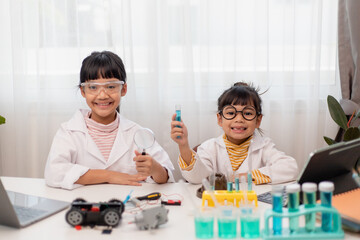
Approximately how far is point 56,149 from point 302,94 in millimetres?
1624

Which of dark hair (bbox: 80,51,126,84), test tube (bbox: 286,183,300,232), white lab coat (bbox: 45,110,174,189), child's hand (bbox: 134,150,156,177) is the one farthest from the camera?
dark hair (bbox: 80,51,126,84)

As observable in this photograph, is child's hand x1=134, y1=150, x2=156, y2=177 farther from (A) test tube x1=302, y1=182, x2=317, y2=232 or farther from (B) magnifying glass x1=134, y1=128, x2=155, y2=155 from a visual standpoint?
(A) test tube x1=302, y1=182, x2=317, y2=232

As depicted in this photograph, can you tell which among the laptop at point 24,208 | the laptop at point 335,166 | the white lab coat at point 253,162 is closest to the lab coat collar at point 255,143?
the white lab coat at point 253,162

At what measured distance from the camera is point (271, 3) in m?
2.71

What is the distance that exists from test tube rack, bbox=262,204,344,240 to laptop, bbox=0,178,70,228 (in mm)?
Result: 783

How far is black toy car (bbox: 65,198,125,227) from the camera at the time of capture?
1.38m

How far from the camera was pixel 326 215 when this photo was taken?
1249 millimetres

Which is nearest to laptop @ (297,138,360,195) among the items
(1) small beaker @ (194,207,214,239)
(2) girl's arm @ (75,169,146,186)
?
(1) small beaker @ (194,207,214,239)

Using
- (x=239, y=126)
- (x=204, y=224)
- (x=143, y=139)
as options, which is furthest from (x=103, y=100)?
(x=204, y=224)

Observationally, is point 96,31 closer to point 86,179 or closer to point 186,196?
point 86,179

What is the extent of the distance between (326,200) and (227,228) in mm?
303

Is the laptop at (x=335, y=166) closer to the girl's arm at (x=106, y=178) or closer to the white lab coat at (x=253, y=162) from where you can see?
the white lab coat at (x=253, y=162)

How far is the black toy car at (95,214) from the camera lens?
4.54 ft

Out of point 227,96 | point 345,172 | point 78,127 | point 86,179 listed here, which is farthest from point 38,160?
point 345,172
